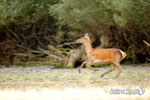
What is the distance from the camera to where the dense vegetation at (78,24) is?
12.6 meters

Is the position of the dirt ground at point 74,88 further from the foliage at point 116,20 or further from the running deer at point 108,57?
the foliage at point 116,20

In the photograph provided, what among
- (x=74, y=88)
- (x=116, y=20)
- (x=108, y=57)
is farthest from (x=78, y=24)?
(x=74, y=88)

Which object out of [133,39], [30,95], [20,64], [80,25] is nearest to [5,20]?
[20,64]

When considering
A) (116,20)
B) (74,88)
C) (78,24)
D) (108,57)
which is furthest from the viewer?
(78,24)

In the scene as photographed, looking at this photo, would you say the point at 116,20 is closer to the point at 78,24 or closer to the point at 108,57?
the point at 78,24

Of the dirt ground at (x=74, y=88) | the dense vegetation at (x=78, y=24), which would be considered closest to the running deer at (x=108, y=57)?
the dirt ground at (x=74, y=88)

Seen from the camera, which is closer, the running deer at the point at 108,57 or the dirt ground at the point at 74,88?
the dirt ground at the point at 74,88

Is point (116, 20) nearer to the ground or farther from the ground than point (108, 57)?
farther from the ground

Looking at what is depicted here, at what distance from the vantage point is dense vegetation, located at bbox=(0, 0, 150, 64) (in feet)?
41.2

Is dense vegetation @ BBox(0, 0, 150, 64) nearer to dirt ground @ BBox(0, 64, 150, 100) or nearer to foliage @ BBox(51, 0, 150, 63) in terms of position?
foliage @ BBox(51, 0, 150, 63)

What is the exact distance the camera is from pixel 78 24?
1471 cm

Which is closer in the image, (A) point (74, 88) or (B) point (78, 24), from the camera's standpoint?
(A) point (74, 88)

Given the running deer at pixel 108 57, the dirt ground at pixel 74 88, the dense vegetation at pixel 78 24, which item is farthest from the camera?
the dense vegetation at pixel 78 24

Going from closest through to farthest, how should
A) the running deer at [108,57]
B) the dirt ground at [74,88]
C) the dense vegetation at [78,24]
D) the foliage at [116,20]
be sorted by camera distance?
the dirt ground at [74,88], the running deer at [108,57], the foliage at [116,20], the dense vegetation at [78,24]
